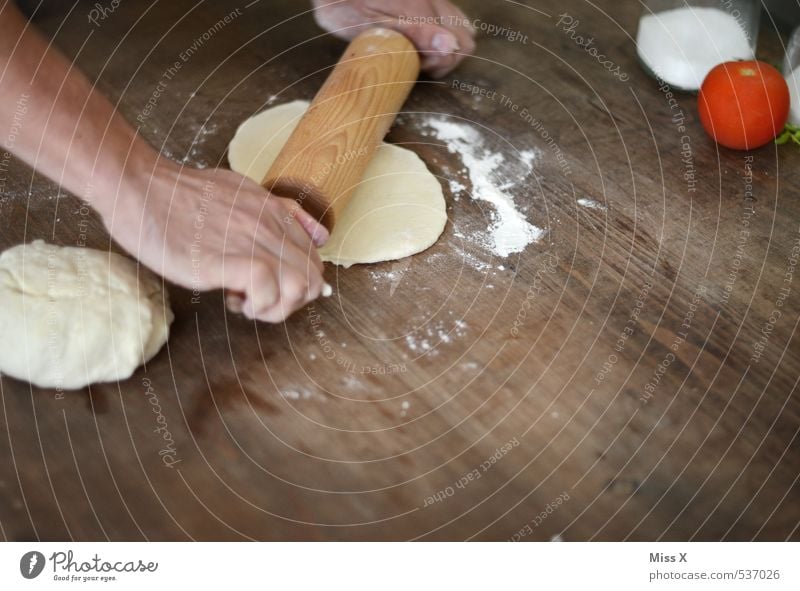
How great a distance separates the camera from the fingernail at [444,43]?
4.13 feet

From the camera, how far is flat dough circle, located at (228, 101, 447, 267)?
1.06 metres

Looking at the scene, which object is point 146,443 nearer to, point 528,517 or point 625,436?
point 528,517

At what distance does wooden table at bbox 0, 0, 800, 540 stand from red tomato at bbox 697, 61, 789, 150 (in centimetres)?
4

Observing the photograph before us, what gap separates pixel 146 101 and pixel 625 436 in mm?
905

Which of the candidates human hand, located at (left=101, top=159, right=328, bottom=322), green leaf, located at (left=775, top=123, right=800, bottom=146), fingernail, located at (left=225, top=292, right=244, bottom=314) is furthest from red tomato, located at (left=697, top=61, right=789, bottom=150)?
fingernail, located at (left=225, top=292, right=244, bottom=314)

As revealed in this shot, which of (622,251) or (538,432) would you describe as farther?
(622,251)

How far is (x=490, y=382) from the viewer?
0.95m

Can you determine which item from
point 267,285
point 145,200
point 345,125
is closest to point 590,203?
point 345,125

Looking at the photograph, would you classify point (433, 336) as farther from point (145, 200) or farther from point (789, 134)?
point (789, 134)

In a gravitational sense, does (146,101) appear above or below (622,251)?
below

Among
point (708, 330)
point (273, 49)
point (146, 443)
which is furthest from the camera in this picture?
point (273, 49)

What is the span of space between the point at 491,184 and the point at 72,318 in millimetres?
617
